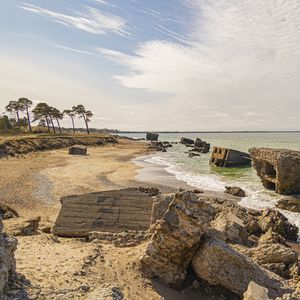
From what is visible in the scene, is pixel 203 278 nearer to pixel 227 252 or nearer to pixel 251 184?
pixel 227 252

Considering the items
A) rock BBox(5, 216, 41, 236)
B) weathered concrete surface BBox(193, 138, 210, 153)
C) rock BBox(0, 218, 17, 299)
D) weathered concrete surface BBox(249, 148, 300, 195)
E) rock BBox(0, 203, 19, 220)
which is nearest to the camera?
rock BBox(0, 218, 17, 299)

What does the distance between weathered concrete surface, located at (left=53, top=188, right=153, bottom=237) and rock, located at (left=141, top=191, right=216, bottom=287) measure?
3060 mm

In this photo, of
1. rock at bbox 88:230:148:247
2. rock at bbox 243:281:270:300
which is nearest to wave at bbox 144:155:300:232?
rock at bbox 88:230:148:247

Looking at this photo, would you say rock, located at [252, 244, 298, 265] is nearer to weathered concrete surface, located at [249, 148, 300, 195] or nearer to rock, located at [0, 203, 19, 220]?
rock, located at [0, 203, 19, 220]

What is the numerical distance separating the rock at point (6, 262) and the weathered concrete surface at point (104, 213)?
497 centimetres

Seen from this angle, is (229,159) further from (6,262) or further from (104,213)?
(6,262)

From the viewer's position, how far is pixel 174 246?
27.7 feet

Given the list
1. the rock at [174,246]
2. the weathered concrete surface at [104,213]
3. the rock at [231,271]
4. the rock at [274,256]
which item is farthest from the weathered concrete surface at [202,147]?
the rock at [231,271]

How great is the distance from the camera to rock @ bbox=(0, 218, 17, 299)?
5750 mm

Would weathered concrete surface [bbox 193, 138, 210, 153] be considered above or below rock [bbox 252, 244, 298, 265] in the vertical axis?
below

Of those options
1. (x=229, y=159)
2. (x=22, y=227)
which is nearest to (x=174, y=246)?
(x=22, y=227)

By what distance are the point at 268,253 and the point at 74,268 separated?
5857 mm

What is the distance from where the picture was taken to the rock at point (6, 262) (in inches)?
226

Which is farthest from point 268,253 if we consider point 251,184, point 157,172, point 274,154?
point 157,172
